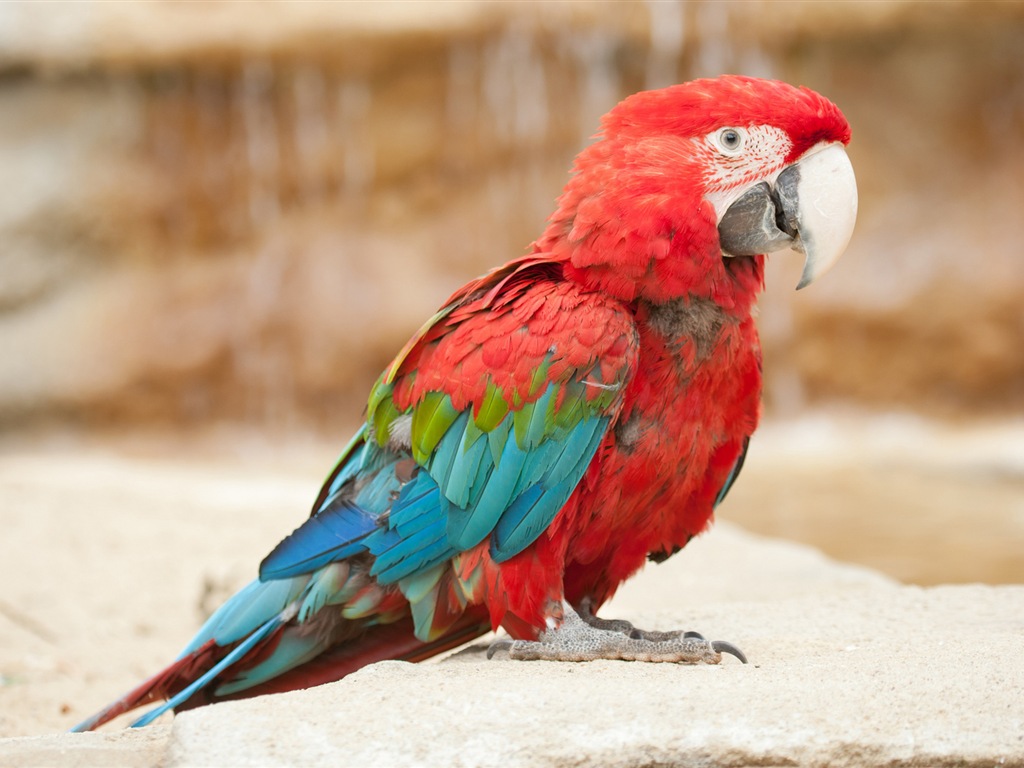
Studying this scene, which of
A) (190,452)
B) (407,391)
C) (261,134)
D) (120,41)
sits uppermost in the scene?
(120,41)

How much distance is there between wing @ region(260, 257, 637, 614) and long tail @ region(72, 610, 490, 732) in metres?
0.20

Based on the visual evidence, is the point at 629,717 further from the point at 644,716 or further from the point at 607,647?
→ the point at 607,647

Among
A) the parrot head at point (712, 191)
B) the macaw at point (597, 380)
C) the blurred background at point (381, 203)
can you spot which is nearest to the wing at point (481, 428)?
the macaw at point (597, 380)

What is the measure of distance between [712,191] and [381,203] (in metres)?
5.76

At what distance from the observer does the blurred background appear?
7.28m

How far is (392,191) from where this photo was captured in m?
7.80

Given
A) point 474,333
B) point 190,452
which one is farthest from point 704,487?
point 190,452

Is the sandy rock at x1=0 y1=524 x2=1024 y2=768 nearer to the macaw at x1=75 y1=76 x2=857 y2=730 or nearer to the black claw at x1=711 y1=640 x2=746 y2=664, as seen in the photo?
the black claw at x1=711 y1=640 x2=746 y2=664

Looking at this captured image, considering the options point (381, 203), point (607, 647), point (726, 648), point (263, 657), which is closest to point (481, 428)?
point (607, 647)

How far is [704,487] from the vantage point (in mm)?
2461

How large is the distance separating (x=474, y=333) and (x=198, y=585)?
2037mm

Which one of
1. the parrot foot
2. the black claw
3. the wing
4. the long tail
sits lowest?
the long tail

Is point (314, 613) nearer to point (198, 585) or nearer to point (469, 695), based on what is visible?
point (469, 695)

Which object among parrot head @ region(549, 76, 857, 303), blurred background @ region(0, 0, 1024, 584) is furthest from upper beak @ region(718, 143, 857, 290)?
blurred background @ region(0, 0, 1024, 584)
